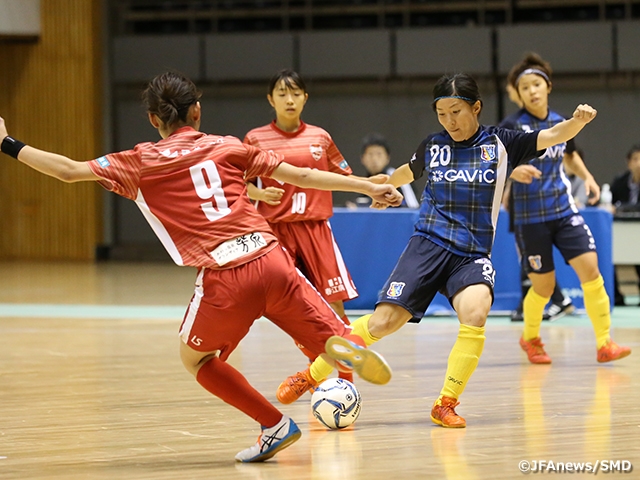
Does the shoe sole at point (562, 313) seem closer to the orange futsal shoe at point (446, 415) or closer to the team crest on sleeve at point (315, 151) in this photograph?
the team crest on sleeve at point (315, 151)

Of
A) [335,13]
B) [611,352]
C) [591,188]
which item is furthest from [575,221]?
[335,13]

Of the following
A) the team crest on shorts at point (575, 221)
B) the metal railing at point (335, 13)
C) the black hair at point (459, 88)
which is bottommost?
the team crest on shorts at point (575, 221)

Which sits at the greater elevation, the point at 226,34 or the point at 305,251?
the point at 226,34

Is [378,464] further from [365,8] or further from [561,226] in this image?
[365,8]

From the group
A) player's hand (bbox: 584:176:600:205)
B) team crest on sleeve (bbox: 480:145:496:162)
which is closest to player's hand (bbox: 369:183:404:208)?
team crest on sleeve (bbox: 480:145:496:162)

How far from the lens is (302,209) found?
490cm

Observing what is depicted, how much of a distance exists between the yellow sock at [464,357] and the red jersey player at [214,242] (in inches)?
33.8

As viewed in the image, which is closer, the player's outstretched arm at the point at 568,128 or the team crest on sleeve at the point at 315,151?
the player's outstretched arm at the point at 568,128

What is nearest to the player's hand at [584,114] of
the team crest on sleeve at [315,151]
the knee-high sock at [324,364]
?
the knee-high sock at [324,364]

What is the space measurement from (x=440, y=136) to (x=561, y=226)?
6.22ft

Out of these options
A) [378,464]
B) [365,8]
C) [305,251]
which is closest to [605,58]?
[365,8]

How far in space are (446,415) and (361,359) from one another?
1.01 meters

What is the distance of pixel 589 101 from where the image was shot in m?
15.6

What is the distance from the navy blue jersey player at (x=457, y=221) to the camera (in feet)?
13.3
